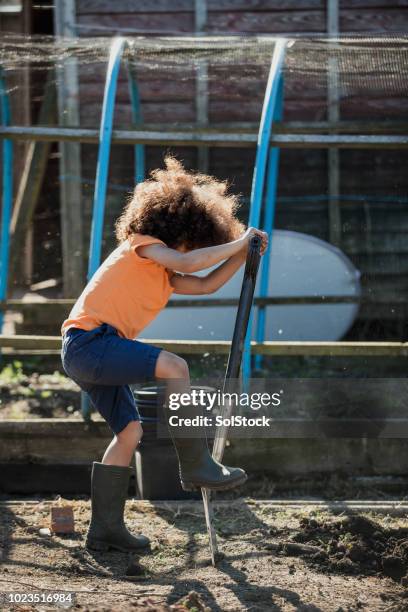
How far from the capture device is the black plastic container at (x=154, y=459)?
486cm

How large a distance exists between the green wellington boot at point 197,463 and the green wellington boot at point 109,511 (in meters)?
0.39

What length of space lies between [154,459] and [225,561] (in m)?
1.05

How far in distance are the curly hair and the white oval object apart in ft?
12.7

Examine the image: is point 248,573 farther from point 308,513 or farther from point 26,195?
point 26,195

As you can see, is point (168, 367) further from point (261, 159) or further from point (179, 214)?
point (261, 159)

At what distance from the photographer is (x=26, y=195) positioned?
755 cm

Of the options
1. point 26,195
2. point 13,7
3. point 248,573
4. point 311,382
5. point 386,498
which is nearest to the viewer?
point 248,573

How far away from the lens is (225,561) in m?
3.96

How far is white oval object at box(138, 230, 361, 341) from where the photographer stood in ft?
25.6

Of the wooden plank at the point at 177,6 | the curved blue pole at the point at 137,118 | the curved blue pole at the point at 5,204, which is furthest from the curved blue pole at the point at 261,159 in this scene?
the wooden plank at the point at 177,6

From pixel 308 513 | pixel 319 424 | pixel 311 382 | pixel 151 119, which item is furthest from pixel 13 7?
Answer: pixel 308 513

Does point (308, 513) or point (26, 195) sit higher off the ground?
point (26, 195)

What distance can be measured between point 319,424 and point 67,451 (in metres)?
1.47

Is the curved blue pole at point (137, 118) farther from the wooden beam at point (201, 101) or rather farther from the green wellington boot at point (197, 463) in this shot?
the green wellington boot at point (197, 463)
